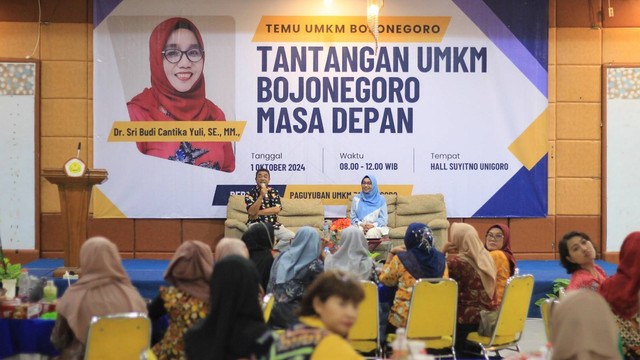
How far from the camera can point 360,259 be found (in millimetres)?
4559

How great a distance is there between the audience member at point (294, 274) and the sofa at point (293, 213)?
11.1 ft

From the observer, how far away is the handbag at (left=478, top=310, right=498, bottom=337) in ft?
14.6

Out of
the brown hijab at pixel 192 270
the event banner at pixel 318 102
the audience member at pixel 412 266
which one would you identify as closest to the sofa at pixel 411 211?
the event banner at pixel 318 102

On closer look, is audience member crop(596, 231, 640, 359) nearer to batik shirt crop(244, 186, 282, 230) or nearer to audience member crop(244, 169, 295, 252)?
audience member crop(244, 169, 295, 252)

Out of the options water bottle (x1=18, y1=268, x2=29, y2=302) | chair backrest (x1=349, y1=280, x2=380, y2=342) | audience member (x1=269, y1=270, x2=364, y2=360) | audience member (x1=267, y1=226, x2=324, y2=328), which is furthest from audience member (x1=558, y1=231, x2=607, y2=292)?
water bottle (x1=18, y1=268, x2=29, y2=302)

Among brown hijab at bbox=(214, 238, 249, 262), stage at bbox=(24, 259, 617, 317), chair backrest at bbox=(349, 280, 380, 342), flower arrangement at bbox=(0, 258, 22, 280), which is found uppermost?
brown hijab at bbox=(214, 238, 249, 262)

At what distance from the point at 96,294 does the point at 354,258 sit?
5.58 ft

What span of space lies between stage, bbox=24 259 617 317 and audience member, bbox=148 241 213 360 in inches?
135

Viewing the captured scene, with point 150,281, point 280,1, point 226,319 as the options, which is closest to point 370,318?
point 226,319

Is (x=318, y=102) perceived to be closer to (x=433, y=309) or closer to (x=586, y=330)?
(x=433, y=309)

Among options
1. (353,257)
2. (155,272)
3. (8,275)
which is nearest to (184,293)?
(353,257)

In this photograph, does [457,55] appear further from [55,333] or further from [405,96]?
[55,333]

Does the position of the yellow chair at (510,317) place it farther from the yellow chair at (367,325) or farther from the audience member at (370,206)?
the audience member at (370,206)

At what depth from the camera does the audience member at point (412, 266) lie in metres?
4.30
